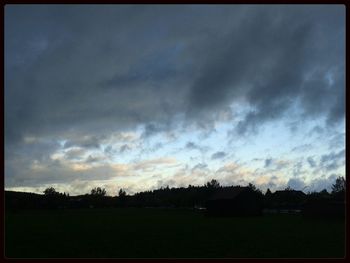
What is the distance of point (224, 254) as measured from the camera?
817 inches

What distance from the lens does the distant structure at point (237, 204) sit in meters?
79.4

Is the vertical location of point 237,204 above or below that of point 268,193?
above

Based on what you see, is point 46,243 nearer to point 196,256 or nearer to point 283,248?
point 196,256

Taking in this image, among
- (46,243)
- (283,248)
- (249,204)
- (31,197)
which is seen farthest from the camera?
(31,197)

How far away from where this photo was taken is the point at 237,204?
261 feet

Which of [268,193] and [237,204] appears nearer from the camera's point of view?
[237,204]

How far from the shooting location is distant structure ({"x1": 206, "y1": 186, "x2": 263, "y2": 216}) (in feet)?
261

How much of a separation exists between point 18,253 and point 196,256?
891 centimetres

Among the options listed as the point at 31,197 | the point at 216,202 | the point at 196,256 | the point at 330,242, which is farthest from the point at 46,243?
the point at 31,197

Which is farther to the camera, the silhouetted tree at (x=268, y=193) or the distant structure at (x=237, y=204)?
the silhouetted tree at (x=268, y=193)

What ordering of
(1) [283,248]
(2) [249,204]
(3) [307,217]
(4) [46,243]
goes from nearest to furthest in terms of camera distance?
(1) [283,248], (4) [46,243], (3) [307,217], (2) [249,204]

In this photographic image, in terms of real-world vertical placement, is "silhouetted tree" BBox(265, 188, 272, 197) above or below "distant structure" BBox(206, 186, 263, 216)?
below

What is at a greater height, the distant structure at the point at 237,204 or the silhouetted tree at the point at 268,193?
the distant structure at the point at 237,204

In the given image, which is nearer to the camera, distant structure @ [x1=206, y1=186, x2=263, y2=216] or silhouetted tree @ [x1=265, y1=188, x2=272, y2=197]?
distant structure @ [x1=206, y1=186, x2=263, y2=216]
